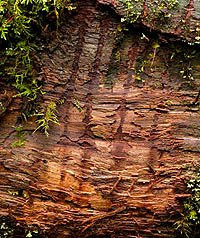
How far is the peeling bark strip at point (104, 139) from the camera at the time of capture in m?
2.05

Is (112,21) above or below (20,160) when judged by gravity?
above

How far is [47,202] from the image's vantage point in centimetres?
206

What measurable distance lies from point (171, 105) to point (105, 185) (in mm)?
565

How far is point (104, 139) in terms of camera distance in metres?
2.10

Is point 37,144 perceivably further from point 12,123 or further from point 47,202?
point 47,202

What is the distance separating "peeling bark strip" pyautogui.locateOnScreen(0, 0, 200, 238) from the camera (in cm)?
205

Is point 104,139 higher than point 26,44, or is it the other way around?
point 26,44

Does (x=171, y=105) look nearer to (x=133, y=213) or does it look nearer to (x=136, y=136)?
(x=136, y=136)

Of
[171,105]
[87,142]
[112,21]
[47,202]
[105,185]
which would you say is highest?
[112,21]

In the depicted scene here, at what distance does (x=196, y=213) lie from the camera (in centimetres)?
204

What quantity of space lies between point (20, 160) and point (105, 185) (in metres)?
0.48

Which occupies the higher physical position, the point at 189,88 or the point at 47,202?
the point at 189,88

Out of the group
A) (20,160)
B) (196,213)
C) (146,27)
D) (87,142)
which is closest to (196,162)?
(196,213)

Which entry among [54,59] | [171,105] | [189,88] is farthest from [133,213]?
[54,59]
